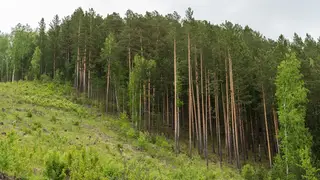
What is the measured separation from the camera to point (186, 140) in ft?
123

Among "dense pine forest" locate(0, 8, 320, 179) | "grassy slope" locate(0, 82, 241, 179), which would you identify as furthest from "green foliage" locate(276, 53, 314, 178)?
"grassy slope" locate(0, 82, 241, 179)

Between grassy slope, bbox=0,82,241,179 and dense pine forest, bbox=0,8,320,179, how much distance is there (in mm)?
3081

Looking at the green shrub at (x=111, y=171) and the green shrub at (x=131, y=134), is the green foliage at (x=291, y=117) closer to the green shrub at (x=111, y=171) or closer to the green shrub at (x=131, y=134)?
the green shrub at (x=131, y=134)

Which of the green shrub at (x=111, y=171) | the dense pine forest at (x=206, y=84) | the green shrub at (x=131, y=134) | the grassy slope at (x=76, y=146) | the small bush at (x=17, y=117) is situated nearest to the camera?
the grassy slope at (x=76, y=146)

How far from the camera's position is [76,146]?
62.7 feet

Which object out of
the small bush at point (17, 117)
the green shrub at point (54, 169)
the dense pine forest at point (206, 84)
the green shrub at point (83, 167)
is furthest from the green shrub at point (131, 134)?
the green shrub at point (54, 169)

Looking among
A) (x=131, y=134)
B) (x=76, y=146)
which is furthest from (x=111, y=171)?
(x=131, y=134)

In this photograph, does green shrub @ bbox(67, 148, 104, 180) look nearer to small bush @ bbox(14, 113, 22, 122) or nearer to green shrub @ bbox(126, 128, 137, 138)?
small bush @ bbox(14, 113, 22, 122)

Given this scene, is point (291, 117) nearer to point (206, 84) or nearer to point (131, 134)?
point (206, 84)

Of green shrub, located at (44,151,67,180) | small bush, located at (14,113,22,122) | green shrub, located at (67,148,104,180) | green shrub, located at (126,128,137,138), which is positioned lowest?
green shrub, located at (126,128,137,138)

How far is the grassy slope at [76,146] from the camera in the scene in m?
11.7

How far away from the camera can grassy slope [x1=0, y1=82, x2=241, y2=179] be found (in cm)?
1173

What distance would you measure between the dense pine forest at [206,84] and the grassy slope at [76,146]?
3081 mm

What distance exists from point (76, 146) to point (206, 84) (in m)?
19.7
